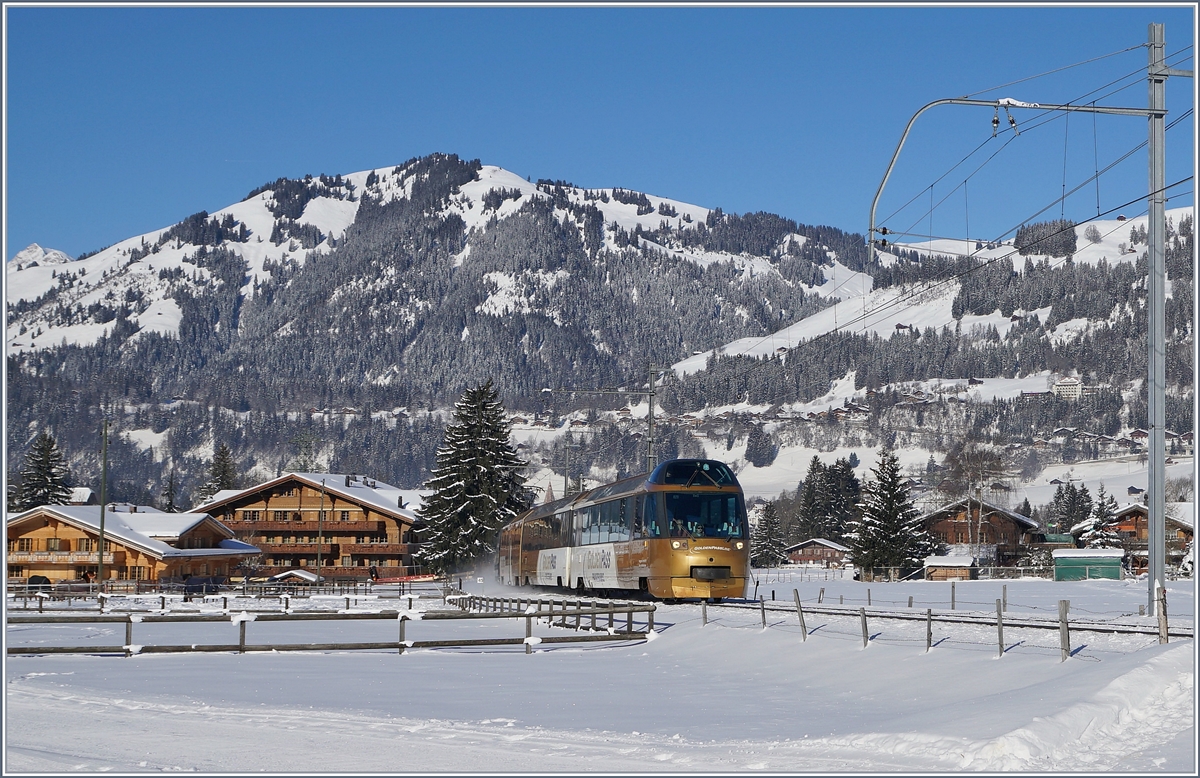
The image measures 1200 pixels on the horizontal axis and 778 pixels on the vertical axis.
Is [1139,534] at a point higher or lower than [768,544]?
higher

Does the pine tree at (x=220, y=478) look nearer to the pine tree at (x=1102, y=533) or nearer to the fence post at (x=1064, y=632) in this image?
the pine tree at (x=1102, y=533)

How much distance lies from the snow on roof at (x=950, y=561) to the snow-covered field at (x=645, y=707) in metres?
69.7

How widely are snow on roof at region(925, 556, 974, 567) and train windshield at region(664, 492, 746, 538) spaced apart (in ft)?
206

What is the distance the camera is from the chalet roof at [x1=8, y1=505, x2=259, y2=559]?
78.5 metres

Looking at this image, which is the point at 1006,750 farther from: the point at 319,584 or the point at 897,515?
the point at 897,515

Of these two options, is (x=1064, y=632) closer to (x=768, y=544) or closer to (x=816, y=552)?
(x=768, y=544)

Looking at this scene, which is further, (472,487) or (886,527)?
(886,527)

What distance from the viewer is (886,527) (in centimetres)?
8706

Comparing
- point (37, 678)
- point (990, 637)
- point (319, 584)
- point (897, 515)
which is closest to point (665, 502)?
point (990, 637)

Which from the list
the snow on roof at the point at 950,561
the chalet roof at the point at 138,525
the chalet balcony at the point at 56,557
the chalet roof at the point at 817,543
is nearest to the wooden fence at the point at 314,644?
the chalet roof at the point at 138,525

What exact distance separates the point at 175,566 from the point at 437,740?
75.4 metres

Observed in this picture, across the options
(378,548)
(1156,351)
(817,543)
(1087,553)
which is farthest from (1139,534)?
A: (1156,351)

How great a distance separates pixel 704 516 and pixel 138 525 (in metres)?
60.1

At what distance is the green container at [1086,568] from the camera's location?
7956 centimetres
